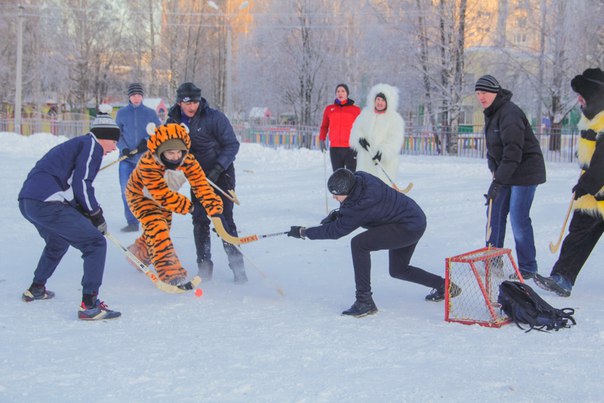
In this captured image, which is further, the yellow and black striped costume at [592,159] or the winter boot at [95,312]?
the yellow and black striped costume at [592,159]

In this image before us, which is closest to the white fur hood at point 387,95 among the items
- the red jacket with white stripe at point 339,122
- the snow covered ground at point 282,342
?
the red jacket with white stripe at point 339,122

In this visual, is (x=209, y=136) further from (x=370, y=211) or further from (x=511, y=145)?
(x=511, y=145)

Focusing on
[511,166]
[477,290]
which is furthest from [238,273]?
[511,166]

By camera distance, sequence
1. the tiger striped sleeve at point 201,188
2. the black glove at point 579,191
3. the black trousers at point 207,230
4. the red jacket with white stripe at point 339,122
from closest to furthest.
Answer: the black glove at point 579,191 → the tiger striped sleeve at point 201,188 → the black trousers at point 207,230 → the red jacket with white stripe at point 339,122

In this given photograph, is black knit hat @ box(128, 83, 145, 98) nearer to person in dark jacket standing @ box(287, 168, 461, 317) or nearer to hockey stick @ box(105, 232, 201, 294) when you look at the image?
hockey stick @ box(105, 232, 201, 294)

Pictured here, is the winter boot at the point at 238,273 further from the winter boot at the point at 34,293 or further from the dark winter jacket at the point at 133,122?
the dark winter jacket at the point at 133,122

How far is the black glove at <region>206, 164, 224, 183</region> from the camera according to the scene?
6496 millimetres

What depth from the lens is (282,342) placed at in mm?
4637

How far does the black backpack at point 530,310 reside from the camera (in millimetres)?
4926

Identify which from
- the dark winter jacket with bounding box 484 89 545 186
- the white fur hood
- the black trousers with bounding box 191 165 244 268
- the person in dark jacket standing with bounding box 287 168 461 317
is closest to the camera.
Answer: the person in dark jacket standing with bounding box 287 168 461 317

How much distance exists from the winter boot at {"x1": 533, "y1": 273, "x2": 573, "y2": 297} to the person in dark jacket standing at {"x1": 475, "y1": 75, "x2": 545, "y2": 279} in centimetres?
46

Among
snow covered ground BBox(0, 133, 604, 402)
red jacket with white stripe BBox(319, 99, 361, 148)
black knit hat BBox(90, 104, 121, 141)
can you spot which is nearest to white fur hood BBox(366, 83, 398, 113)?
red jacket with white stripe BBox(319, 99, 361, 148)

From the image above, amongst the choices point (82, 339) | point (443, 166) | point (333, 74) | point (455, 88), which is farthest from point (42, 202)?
point (333, 74)

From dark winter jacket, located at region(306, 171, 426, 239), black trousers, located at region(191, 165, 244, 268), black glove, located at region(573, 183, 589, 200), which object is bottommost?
black trousers, located at region(191, 165, 244, 268)
